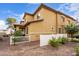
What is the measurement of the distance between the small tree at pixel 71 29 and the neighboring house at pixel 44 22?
4 centimetres

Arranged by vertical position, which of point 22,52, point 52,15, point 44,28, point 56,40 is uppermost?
point 52,15

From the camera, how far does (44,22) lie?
202 cm

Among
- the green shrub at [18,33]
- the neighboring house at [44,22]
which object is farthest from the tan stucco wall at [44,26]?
the green shrub at [18,33]

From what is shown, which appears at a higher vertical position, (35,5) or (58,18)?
(35,5)

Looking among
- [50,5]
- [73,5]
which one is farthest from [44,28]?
[73,5]

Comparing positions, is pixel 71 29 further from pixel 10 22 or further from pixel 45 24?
pixel 10 22

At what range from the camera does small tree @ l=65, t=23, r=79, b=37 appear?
1990mm

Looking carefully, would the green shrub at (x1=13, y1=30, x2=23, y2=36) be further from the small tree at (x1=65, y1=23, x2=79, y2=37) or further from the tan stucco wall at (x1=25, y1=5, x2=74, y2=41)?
the small tree at (x1=65, y1=23, x2=79, y2=37)

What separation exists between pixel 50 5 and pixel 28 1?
25cm

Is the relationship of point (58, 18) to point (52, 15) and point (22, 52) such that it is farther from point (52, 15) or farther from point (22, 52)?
point (22, 52)

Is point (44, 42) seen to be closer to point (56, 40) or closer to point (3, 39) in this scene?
point (56, 40)

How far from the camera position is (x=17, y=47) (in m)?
2.02

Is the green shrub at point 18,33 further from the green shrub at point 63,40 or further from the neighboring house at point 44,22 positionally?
the green shrub at point 63,40

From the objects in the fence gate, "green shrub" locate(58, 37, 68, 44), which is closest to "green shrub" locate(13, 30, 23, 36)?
the fence gate
